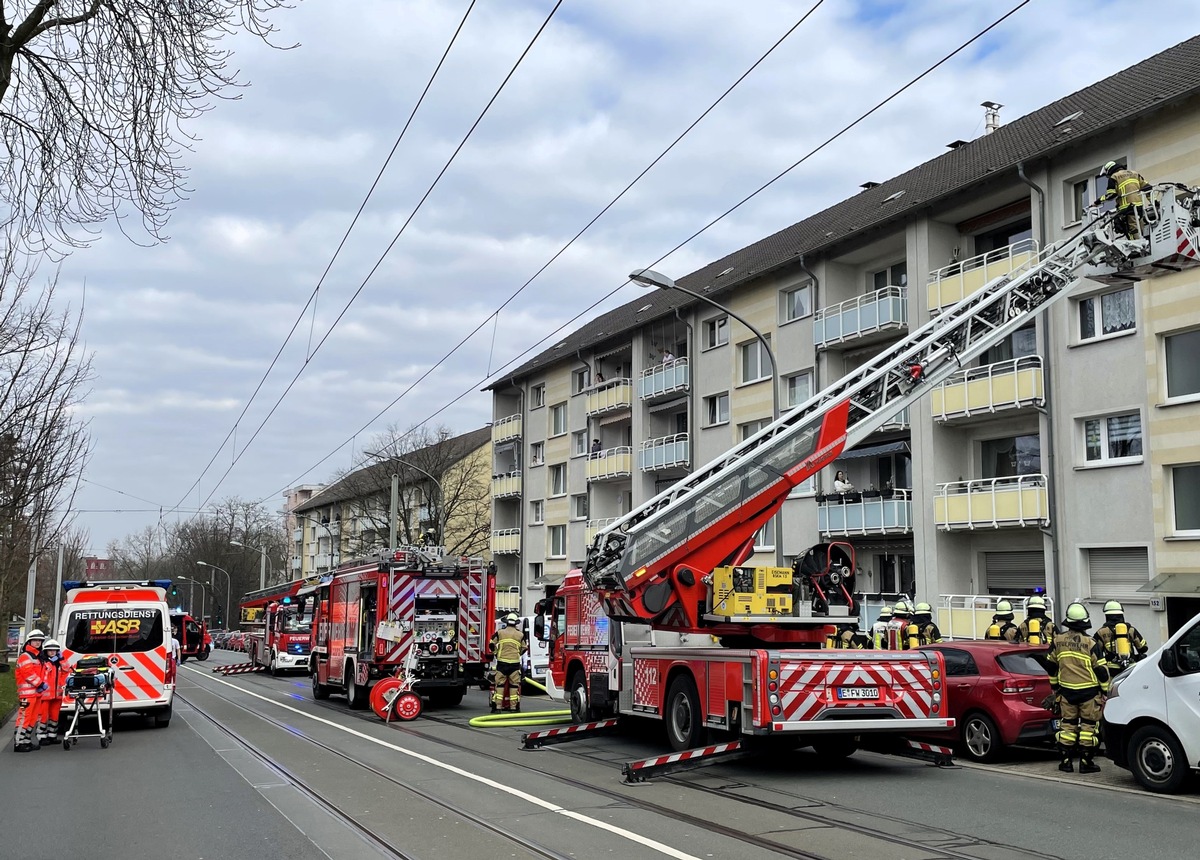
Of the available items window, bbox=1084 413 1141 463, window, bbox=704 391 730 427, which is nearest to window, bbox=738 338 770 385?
window, bbox=704 391 730 427

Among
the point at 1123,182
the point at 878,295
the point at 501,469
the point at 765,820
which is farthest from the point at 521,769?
the point at 501,469

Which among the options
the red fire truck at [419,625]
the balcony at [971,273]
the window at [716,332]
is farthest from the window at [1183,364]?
the window at [716,332]

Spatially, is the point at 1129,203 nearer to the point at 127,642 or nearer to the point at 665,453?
the point at 127,642

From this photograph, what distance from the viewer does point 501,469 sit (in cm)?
5469

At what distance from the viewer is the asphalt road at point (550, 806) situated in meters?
8.10

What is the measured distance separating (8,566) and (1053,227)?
26169 mm

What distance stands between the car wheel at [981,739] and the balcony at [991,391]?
450 inches

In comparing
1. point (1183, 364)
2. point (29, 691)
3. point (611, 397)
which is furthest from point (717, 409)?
point (29, 691)

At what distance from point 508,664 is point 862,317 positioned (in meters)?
14.6

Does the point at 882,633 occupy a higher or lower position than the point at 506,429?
lower

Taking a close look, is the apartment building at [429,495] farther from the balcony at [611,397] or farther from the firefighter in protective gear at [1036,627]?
the firefighter in protective gear at [1036,627]

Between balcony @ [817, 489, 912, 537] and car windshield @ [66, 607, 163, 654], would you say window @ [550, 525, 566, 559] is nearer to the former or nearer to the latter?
balcony @ [817, 489, 912, 537]

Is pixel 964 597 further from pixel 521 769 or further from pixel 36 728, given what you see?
pixel 36 728

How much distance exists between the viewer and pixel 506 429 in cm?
5288
